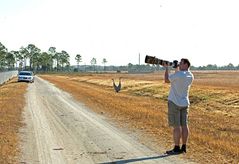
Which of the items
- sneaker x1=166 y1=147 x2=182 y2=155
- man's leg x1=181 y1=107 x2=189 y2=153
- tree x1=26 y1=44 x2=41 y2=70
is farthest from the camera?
tree x1=26 y1=44 x2=41 y2=70

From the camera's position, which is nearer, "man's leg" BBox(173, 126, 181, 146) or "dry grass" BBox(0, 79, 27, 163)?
"dry grass" BBox(0, 79, 27, 163)

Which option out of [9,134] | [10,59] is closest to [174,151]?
[9,134]

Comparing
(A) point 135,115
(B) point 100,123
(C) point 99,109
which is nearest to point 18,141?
(B) point 100,123

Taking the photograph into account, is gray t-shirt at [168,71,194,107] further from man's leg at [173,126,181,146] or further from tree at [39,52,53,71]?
tree at [39,52,53,71]

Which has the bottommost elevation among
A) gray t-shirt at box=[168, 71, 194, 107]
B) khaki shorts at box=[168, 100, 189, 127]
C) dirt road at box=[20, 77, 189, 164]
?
dirt road at box=[20, 77, 189, 164]

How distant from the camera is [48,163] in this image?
920 cm

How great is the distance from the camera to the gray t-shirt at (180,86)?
10466 mm

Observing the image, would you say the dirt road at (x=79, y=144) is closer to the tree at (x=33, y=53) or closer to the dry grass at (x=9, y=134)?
the dry grass at (x=9, y=134)

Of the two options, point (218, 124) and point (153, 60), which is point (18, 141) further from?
Result: point (218, 124)

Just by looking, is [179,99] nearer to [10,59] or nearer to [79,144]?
[79,144]

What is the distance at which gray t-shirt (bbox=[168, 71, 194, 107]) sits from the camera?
34.3 feet

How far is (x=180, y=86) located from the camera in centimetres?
1052

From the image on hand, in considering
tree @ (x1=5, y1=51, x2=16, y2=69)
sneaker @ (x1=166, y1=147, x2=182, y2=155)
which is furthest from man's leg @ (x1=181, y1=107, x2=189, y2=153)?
tree @ (x1=5, y1=51, x2=16, y2=69)

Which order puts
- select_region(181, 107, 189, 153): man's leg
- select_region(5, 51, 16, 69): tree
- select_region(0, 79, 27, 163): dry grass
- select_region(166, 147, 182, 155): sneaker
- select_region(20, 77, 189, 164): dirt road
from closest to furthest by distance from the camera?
select_region(20, 77, 189, 164): dirt road
select_region(0, 79, 27, 163): dry grass
select_region(166, 147, 182, 155): sneaker
select_region(181, 107, 189, 153): man's leg
select_region(5, 51, 16, 69): tree
